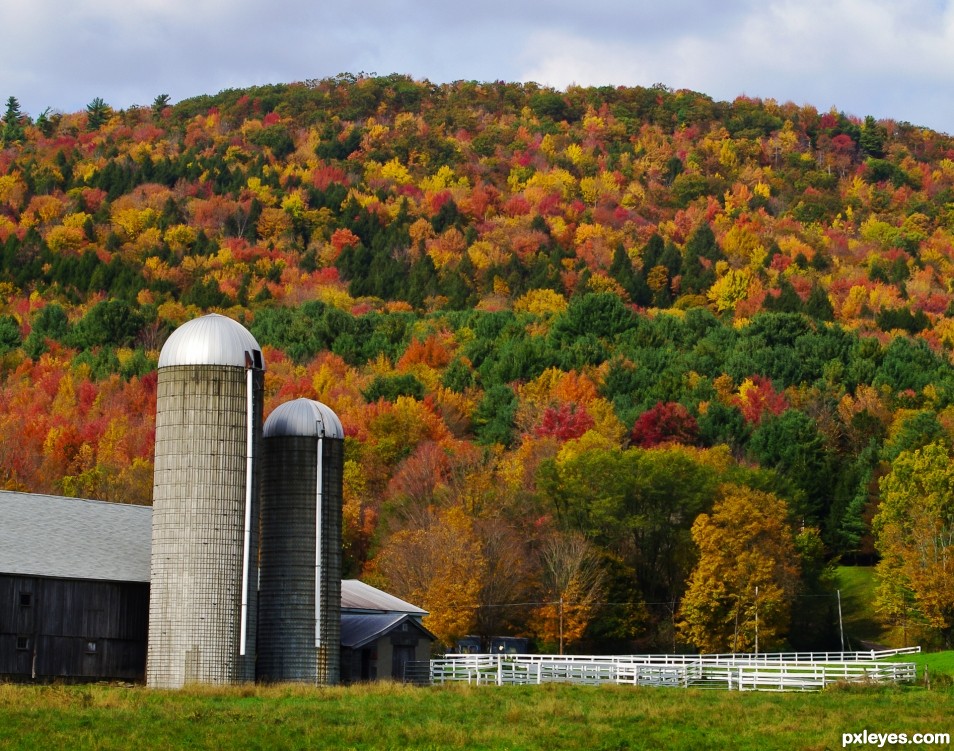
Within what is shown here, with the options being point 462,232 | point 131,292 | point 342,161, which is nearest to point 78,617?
point 131,292

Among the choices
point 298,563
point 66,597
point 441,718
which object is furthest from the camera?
point 298,563

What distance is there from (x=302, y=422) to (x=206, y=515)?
4.85 m

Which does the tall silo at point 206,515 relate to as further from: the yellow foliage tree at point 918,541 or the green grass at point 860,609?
the green grass at point 860,609

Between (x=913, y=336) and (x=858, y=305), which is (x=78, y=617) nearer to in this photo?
(x=913, y=336)

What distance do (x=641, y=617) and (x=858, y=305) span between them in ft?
273

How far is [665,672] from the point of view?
51.2 m

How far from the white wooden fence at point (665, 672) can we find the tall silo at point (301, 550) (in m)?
5.22

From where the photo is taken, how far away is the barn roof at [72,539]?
47.0 meters

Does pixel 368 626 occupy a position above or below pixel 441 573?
below

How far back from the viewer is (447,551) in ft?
227

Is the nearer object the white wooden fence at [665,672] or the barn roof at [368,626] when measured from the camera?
the white wooden fence at [665,672]

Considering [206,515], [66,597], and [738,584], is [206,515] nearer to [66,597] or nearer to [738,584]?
[66,597]

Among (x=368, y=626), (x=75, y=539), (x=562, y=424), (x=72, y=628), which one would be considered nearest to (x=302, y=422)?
(x=368, y=626)

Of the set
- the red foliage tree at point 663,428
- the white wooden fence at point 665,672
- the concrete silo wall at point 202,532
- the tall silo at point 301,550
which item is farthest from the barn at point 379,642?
the red foliage tree at point 663,428
